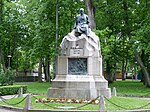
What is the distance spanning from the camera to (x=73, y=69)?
16562 millimetres

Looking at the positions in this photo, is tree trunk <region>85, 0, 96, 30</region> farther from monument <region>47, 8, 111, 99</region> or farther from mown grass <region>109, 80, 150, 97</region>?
monument <region>47, 8, 111, 99</region>

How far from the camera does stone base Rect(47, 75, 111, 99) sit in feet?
52.0

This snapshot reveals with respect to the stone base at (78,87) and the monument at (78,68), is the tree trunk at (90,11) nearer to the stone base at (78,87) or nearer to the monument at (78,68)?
the monument at (78,68)

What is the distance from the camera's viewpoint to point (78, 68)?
54.2ft

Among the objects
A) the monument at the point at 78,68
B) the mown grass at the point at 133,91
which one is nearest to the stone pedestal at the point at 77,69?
the monument at the point at 78,68

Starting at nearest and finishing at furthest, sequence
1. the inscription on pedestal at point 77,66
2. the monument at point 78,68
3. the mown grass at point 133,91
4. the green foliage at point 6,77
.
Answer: the monument at point 78,68 → the inscription on pedestal at point 77,66 → the mown grass at point 133,91 → the green foliage at point 6,77

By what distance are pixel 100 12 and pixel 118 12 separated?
2.17m

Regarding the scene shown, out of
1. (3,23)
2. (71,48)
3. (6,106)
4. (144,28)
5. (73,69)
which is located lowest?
(6,106)

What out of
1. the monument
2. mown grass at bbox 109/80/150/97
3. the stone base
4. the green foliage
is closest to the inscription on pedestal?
the monument

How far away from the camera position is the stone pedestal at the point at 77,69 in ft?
52.8

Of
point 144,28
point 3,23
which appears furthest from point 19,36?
point 144,28

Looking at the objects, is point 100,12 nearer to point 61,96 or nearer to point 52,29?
point 52,29

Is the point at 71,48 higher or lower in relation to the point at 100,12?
lower

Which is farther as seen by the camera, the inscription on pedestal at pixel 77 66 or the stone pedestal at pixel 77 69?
the inscription on pedestal at pixel 77 66
